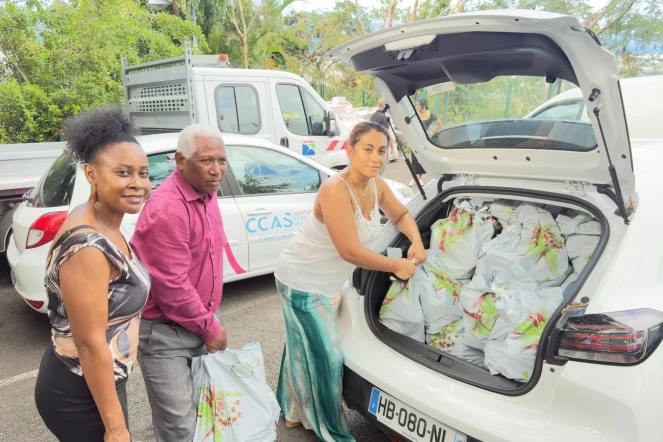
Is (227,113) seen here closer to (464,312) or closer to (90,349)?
(464,312)

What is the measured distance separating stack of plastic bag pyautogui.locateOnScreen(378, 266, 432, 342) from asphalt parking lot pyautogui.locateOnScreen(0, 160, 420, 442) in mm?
700

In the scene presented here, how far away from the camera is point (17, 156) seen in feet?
15.8

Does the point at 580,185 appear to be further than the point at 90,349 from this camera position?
Yes

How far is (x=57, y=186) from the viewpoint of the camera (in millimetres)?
3664

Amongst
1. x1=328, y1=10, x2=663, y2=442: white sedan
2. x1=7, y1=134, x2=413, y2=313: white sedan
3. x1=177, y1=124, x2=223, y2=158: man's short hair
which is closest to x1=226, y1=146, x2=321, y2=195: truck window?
x1=7, y1=134, x2=413, y2=313: white sedan

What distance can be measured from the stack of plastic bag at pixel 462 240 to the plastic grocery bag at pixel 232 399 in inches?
46.7

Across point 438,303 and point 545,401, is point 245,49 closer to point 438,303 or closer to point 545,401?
point 438,303

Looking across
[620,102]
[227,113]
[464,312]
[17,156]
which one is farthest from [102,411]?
[227,113]

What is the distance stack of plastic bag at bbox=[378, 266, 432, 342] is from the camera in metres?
2.34

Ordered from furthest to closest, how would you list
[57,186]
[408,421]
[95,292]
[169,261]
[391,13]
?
[391,13]
[57,186]
[408,421]
[169,261]
[95,292]

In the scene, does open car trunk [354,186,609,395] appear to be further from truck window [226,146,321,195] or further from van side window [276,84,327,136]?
van side window [276,84,327,136]

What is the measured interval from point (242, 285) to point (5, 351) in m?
2.02

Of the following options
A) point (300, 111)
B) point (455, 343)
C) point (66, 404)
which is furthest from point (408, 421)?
point (300, 111)

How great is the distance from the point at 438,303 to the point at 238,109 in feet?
16.2
